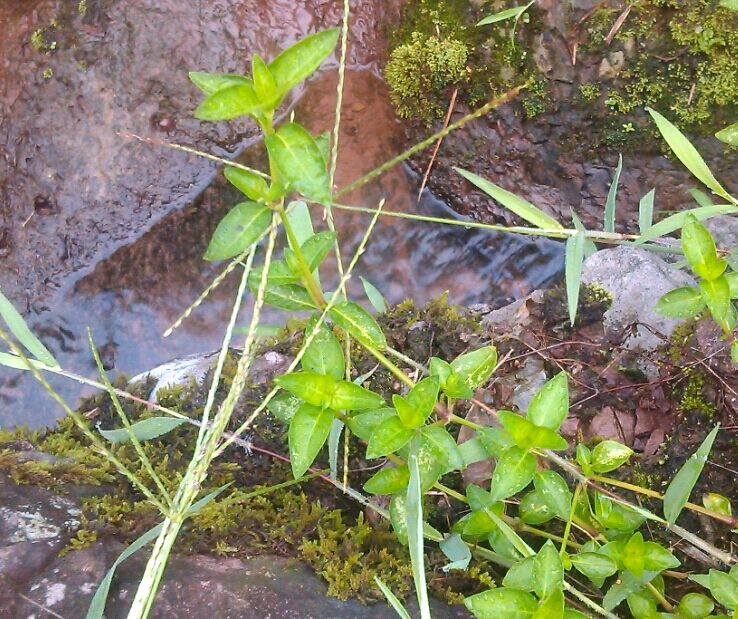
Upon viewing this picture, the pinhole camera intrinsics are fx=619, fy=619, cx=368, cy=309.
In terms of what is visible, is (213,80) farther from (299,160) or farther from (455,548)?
(455,548)

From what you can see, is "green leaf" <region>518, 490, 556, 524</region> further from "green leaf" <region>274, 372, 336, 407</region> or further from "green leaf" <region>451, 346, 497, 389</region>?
"green leaf" <region>274, 372, 336, 407</region>

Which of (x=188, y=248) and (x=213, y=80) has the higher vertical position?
(x=213, y=80)

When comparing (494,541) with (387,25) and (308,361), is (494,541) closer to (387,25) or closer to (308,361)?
(308,361)

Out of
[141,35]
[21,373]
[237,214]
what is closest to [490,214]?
[141,35]

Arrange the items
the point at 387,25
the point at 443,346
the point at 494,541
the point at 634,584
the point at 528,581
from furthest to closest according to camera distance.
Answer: the point at 387,25 < the point at 443,346 < the point at 494,541 < the point at 634,584 < the point at 528,581

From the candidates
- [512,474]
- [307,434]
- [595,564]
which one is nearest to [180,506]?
[307,434]
